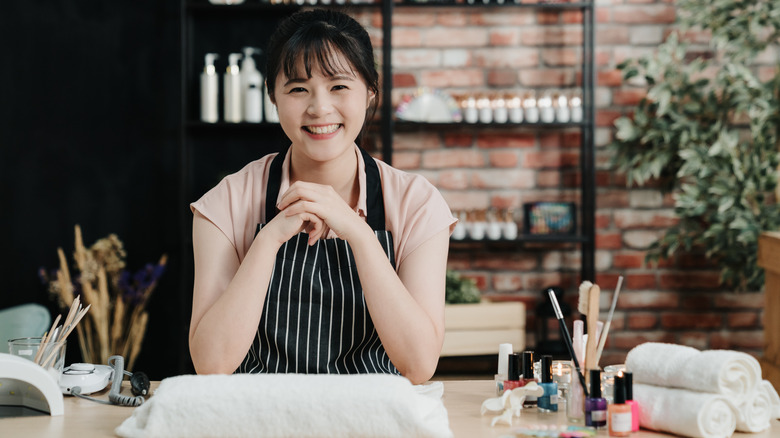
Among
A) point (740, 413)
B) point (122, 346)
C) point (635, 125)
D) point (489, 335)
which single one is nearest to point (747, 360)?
point (740, 413)

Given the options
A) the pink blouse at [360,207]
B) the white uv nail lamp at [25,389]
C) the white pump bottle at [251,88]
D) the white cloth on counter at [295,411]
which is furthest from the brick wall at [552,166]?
the white cloth on counter at [295,411]

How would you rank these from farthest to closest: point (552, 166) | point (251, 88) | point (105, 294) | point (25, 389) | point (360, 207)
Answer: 1. point (552, 166)
2. point (251, 88)
3. point (105, 294)
4. point (360, 207)
5. point (25, 389)

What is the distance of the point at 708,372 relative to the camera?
100 cm

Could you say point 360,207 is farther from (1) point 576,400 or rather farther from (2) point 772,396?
(2) point 772,396

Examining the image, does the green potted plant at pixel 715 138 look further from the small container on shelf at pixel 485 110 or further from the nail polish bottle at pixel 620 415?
the nail polish bottle at pixel 620 415

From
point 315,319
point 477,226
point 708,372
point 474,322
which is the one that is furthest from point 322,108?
point 477,226

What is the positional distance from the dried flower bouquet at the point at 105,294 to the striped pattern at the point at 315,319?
78.4 inches

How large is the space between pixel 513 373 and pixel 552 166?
8.54 feet

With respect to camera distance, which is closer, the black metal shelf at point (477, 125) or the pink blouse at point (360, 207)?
the pink blouse at point (360, 207)

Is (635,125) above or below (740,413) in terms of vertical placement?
above

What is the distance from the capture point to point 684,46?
3418mm

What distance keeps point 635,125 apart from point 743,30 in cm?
59

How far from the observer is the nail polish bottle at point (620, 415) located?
3.36 feet

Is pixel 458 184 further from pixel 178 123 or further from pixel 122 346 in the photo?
pixel 122 346
